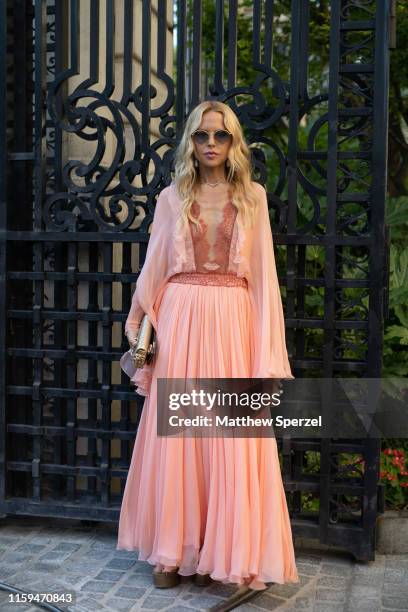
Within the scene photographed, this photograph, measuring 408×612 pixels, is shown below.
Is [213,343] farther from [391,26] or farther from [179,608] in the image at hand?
[391,26]

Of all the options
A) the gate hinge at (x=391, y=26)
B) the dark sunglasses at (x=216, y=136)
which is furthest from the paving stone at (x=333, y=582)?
the gate hinge at (x=391, y=26)

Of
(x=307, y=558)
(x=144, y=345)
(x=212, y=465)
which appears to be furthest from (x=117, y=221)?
(x=307, y=558)

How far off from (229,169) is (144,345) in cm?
97

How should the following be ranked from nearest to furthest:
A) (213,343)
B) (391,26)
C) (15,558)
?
(213,343) → (391,26) → (15,558)

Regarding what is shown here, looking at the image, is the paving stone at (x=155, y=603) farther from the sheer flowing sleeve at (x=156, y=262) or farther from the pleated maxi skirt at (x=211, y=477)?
the sheer flowing sleeve at (x=156, y=262)

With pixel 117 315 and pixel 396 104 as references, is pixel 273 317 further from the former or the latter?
pixel 396 104

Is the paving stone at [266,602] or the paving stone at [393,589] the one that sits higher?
the paving stone at [266,602]

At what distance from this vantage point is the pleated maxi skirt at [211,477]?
3607 millimetres

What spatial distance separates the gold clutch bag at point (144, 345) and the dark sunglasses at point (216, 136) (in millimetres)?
914

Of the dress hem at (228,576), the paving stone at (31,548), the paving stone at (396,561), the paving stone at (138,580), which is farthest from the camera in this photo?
the paving stone at (31,548)

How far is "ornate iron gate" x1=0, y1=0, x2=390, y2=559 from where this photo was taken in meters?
4.14

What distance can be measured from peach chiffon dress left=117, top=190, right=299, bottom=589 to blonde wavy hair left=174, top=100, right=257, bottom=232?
0.06 metres

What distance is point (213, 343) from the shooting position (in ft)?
12.1

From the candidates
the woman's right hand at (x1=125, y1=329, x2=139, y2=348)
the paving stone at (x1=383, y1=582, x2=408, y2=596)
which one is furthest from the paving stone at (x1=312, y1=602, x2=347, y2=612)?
the woman's right hand at (x1=125, y1=329, x2=139, y2=348)
